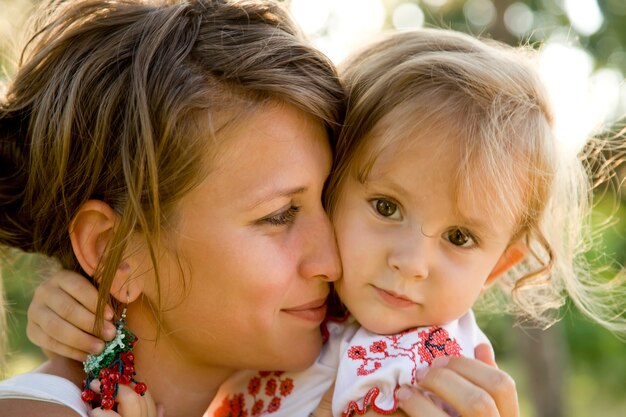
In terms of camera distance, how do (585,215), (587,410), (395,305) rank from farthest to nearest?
(587,410) → (585,215) → (395,305)

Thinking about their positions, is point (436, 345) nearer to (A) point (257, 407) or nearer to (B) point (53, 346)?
(A) point (257, 407)

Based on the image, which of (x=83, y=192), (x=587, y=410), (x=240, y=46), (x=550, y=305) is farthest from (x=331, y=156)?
(x=587, y=410)

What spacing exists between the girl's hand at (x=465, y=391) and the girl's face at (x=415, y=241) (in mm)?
159

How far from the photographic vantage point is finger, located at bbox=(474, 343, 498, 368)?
265 cm

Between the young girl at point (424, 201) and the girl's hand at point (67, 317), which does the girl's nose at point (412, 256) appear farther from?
the girl's hand at point (67, 317)

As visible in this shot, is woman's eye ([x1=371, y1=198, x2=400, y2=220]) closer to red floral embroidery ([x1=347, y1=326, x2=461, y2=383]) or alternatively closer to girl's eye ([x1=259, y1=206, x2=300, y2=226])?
girl's eye ([x1=259, y1=206, x2=300, y2=226])

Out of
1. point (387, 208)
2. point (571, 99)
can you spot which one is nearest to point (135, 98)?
point (387, 208)

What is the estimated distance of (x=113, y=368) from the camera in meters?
2.50

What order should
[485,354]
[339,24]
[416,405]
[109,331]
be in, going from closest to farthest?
1. [416,405]
2. [109,331]
3. [485,354]
4. [339,24]

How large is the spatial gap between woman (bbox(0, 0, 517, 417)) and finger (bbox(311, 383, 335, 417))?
4.9 inches

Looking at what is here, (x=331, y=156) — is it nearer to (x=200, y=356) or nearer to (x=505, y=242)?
(x=505, y=242)

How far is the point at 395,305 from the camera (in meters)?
2.43

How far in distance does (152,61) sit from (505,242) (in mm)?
1238

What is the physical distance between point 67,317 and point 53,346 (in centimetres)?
11
